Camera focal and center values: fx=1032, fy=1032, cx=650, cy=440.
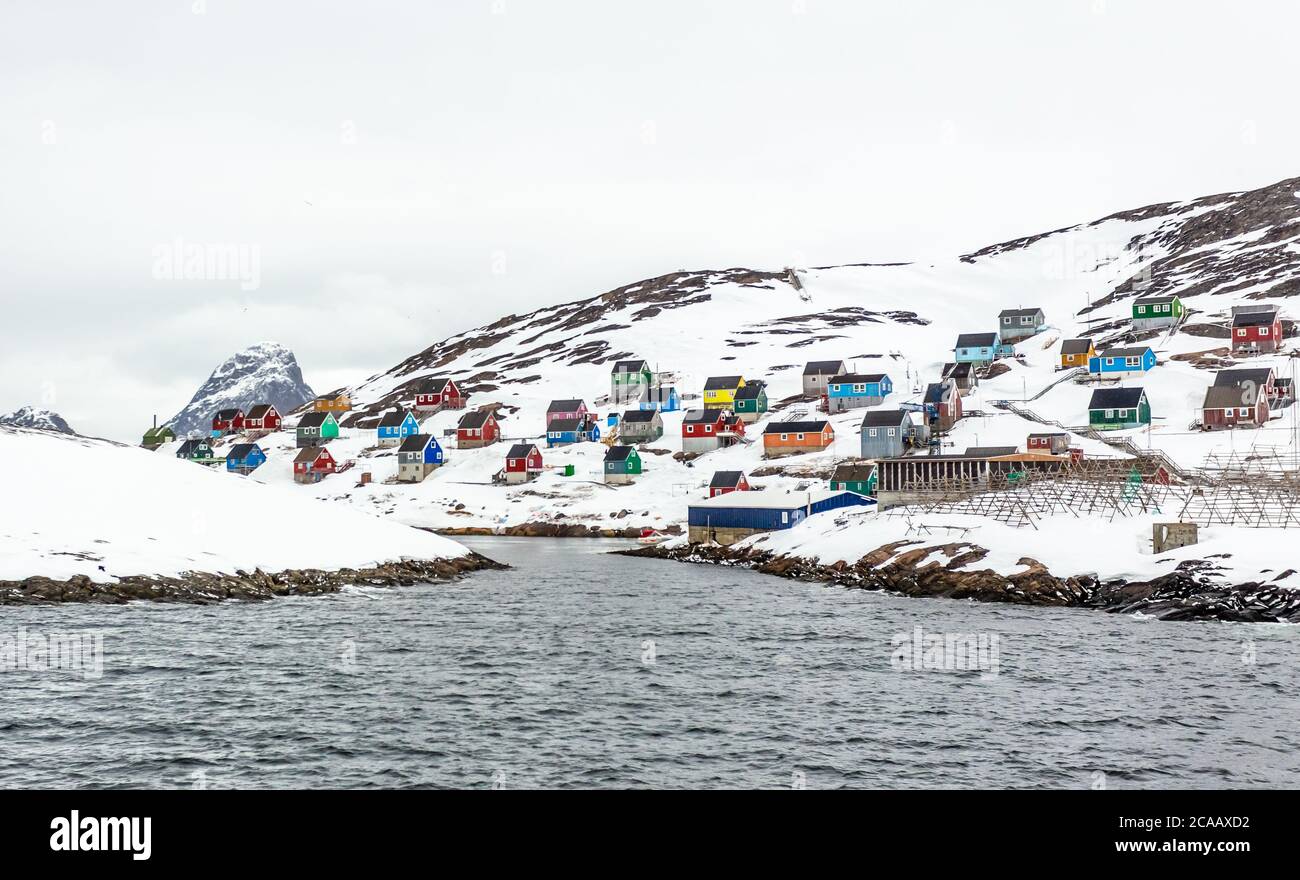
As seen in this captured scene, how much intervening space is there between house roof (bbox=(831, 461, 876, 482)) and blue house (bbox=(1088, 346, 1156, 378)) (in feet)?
183

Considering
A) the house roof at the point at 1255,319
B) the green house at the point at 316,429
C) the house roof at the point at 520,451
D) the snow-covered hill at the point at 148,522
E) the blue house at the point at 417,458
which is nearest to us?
the snow-covered hill at the point at 148,522

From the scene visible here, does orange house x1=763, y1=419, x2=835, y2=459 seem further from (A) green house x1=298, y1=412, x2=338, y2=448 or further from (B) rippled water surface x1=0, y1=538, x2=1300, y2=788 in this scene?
(A) green house x1=298, y1=412, x2=338, y2=448

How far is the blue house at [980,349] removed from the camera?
592 feet

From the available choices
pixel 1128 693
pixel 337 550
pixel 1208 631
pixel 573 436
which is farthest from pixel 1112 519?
pixel 573 436

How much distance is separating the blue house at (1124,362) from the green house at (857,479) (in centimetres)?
5619

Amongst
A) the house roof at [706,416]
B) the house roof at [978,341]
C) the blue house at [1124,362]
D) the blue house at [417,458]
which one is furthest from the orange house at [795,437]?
the house roof at [978,341]

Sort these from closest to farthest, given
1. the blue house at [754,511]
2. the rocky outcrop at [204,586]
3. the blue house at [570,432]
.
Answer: the rocky outcrop at [204,586] → the blue house at [754,511] → the blue house at [570,432]

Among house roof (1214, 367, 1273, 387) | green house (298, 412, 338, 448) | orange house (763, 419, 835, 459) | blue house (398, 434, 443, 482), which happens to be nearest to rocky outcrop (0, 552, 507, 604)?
orange house (763, 419, 835, 459)

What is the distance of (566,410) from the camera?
166875 mm

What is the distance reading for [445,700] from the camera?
94.5 feet

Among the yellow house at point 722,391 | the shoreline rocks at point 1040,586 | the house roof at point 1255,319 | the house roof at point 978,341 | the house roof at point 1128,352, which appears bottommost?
the shoreline rocks at point 1040,586

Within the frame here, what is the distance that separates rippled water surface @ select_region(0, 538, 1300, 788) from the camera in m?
21.7

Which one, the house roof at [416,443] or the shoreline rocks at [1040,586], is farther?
the house roof at [416,443]

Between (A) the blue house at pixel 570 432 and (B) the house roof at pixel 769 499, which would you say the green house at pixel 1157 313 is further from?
(B) the house roof at pixel 769 499
